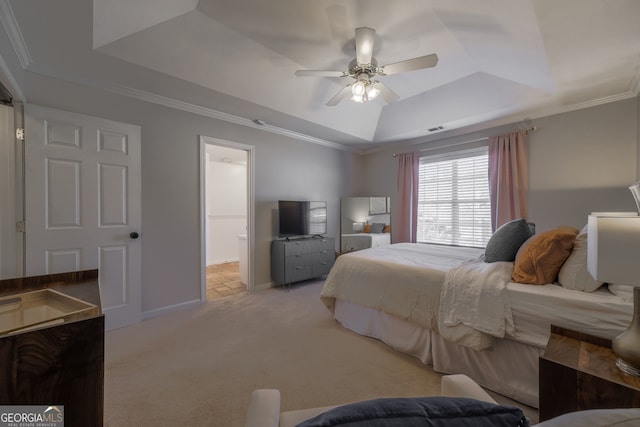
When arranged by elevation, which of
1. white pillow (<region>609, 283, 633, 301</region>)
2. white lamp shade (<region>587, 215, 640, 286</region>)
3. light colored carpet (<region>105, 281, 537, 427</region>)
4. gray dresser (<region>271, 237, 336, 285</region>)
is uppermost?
white lamp shade (<region>587, 215, 640, 286</region>)

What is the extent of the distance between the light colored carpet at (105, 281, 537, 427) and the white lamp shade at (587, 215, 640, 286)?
1131mm

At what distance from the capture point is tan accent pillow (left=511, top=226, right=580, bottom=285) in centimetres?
163

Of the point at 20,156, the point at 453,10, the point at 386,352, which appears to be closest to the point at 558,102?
the point at 453,10

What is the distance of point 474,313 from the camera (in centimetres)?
168

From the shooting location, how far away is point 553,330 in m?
1.39

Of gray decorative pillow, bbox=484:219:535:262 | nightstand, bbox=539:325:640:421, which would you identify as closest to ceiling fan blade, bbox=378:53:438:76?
gray decorative pillow, bbox=484:219:535:262

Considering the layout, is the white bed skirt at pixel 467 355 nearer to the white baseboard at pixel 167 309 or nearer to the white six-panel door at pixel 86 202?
the white baseboard at pixel 167 309

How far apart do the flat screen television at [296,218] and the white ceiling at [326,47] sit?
139 centimetres

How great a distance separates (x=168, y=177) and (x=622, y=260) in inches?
145

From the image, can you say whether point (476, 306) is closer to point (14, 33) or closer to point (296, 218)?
point (296, 218)

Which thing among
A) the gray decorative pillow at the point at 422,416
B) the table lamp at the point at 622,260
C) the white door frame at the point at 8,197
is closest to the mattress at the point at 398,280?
the table lamp at the point at 622,260

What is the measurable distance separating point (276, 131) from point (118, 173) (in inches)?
86.1

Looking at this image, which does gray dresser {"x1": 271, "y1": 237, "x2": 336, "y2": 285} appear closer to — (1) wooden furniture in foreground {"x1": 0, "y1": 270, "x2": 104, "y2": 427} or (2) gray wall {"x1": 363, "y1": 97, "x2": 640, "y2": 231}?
(1) wooden furniture in foreground {"x1": 0, "y1": 270, "x2": 104, "y2": 427}

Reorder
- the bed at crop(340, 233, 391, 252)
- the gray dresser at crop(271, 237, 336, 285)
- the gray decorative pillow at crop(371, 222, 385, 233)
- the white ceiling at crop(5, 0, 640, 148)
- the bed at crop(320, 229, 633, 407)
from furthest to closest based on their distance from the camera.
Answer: the gray decorative pillow at crop(371, 222, 385, 233)
the bed at crop(340, 233, 391, 252)
the gray dresser at crop(271, 237, 336, 285)
the white ceiling at crop(5, 0, 640, 148)
the bed at crop(320, 229, 633, 407)
